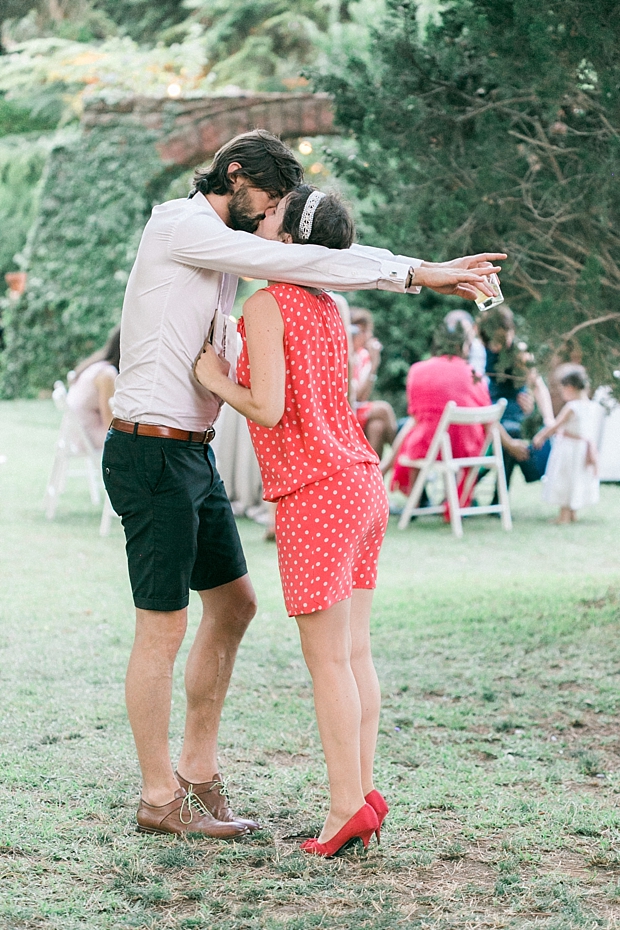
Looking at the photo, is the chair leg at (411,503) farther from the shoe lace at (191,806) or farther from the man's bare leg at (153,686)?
the man's bare leg at (153,686)

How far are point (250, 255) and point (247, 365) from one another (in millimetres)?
292

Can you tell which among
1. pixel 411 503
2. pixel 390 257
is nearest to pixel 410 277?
pixel 390 257

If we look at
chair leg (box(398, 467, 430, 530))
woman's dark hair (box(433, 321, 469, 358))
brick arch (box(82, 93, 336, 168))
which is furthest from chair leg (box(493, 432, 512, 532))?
brick arch (box(82, 93, 336, 168))

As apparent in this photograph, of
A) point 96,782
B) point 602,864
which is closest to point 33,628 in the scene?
point 96,782

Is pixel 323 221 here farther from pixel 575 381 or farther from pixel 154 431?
pixel 575 381

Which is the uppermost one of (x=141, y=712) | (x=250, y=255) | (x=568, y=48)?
(x=568, y=48)

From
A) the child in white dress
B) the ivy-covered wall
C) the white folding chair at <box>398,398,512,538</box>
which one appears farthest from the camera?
the ivy-covered wall

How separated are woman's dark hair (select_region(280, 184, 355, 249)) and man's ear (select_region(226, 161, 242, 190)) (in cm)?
16

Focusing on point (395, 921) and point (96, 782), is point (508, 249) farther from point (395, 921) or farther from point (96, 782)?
point (395, 921)

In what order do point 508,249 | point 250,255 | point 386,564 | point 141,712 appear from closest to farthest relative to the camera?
point 250,255 < point 141,712 < point 508,249 < point 386,564

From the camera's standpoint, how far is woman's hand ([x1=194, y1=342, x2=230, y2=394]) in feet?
9.19

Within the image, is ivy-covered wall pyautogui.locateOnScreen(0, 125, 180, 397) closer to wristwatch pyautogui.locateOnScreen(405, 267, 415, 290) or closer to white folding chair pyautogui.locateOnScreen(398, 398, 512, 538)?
white folding chair pyautogui.locateOnScreen(398, 398, 512, 538)

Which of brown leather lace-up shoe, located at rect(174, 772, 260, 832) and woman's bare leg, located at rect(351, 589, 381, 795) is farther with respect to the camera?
brown leather lace-up shoe, located at rect(174, 772, 260, 832)

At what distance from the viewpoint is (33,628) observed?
17.2 ft
